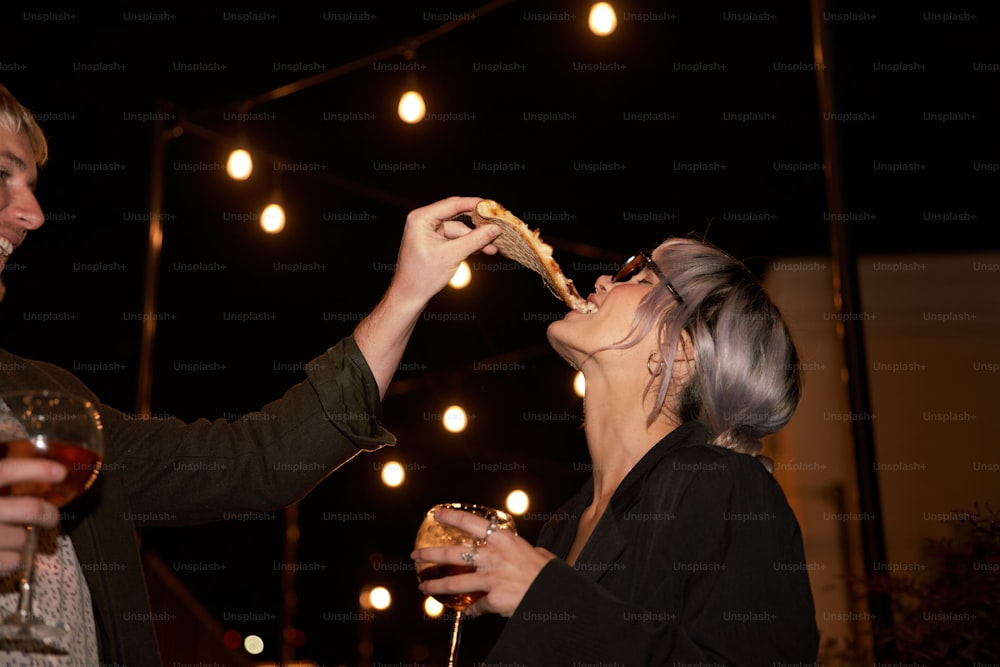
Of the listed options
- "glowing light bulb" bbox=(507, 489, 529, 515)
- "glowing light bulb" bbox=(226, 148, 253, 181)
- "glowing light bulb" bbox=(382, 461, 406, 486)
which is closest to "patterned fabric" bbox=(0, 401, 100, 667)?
"glowing light bulb" bbox=(226, 148, 253, 181)

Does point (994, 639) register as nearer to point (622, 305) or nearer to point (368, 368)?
point (622, 305)

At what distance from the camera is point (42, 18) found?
4.62m

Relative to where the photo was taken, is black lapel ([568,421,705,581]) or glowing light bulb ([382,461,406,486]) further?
glowing light bulb ([382,461,406,486])

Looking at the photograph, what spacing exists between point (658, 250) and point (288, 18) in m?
3.50

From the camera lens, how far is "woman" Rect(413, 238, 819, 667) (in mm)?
1741

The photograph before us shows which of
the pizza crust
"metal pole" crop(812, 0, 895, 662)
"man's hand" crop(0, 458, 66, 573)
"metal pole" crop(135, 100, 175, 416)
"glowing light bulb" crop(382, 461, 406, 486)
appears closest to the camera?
"man's hand" crop(0, 458, 66, 573)

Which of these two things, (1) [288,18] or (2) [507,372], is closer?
(1) [288,18]

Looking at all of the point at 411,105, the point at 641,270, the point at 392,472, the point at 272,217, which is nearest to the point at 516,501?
the point at 392,472

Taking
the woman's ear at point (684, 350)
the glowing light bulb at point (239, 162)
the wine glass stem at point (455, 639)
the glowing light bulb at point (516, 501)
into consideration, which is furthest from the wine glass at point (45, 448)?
the glowing light bulb at point (516, 501)

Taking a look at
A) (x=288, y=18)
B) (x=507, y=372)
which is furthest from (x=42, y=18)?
(x=507, y=372)

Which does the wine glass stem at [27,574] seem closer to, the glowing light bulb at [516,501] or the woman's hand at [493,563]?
the woman's hand at [493,563]

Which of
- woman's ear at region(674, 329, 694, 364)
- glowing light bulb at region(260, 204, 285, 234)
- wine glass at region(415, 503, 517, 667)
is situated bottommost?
wine glass at region(415, 503, 517, 667)

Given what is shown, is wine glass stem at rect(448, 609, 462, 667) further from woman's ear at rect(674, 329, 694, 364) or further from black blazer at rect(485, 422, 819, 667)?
woman's ear at rect(674, 329, 694, 364)

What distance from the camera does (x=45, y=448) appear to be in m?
1.48
